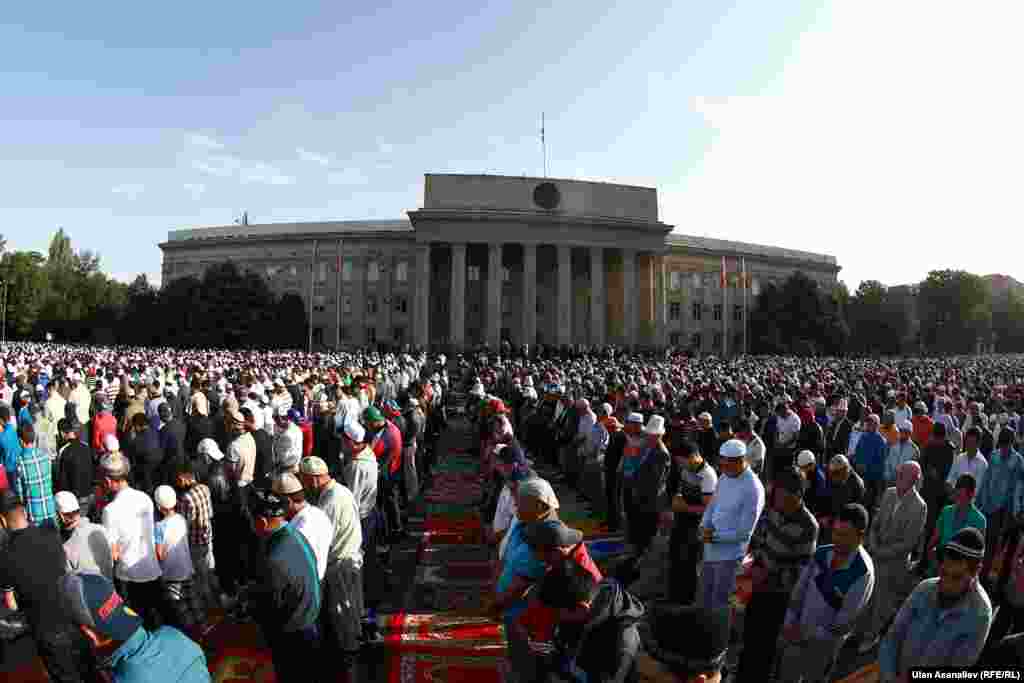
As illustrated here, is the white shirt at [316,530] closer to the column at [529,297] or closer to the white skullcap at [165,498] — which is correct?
the white skullcap at [165,498]

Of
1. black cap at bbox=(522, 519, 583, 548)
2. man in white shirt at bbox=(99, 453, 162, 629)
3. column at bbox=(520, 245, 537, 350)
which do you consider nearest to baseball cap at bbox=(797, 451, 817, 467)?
black cap at bbox=(522, 519, 583, 548)

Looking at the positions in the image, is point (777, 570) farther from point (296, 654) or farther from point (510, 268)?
point (510, 268)

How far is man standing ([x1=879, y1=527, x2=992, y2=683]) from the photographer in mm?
3326

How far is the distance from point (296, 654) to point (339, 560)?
1038 millimetres

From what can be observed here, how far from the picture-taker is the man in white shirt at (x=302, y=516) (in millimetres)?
4641

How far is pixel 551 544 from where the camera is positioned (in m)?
3.48

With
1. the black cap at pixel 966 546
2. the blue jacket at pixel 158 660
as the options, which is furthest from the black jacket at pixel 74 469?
the black cap at pixel 966 546

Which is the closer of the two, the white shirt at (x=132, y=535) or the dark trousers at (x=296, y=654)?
the dark trousers at (x=296, y=654)

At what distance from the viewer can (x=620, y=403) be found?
14.0 metres

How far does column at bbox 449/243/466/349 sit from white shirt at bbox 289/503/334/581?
4877cm

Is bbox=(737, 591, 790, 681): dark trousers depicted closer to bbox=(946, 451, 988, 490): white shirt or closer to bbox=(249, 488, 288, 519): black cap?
bbox=(249, 488, 288, 519): black cap

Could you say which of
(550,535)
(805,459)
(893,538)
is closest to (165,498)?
(550,535)

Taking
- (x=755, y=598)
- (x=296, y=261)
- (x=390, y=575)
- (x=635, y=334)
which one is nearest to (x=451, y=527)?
(x=390, y=575)

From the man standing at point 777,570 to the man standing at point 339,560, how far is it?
311 centimetres
